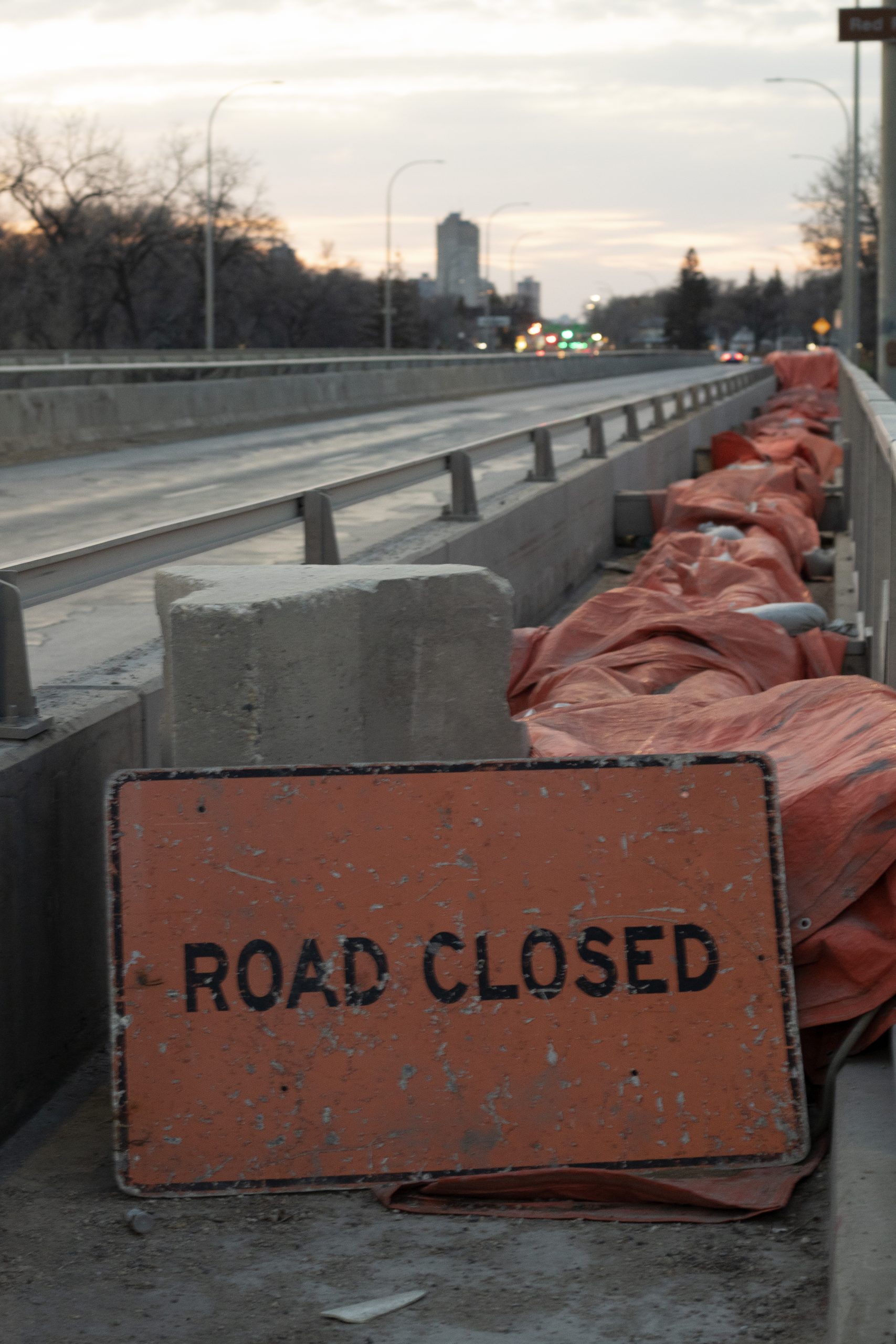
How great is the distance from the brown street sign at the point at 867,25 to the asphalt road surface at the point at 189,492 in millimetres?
5398

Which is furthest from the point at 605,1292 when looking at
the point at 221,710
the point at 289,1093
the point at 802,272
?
the point at 802,272

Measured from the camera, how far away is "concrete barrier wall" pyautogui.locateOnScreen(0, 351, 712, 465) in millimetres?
22297

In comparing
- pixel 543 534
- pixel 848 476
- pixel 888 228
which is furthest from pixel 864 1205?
pixel 848 476

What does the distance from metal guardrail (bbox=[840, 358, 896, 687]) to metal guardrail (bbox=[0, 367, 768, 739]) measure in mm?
2210

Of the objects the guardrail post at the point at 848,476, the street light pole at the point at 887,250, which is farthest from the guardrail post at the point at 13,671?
the guardrail post at the point at 848,476

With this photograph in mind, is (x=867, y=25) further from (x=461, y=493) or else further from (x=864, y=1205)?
(x=864, y=1205)

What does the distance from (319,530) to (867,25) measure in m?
8.88

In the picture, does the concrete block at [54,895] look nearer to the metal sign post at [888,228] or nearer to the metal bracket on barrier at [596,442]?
the metal sign post at [888,228]

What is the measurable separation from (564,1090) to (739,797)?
0.82 metres

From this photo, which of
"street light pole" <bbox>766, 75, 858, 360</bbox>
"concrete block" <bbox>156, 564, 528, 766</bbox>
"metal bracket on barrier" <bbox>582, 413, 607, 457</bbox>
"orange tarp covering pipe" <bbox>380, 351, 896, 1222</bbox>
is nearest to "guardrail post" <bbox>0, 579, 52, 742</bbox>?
"concrete block" <bbox>156, 564, 528, 766</bbox>

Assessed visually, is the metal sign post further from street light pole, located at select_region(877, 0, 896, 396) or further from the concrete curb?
the concrete curb

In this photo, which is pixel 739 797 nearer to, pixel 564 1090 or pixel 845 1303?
pixel 564 1090

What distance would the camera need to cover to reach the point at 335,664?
4398 millimetres

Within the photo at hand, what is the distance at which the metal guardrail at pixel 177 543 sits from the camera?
421 centimetres
